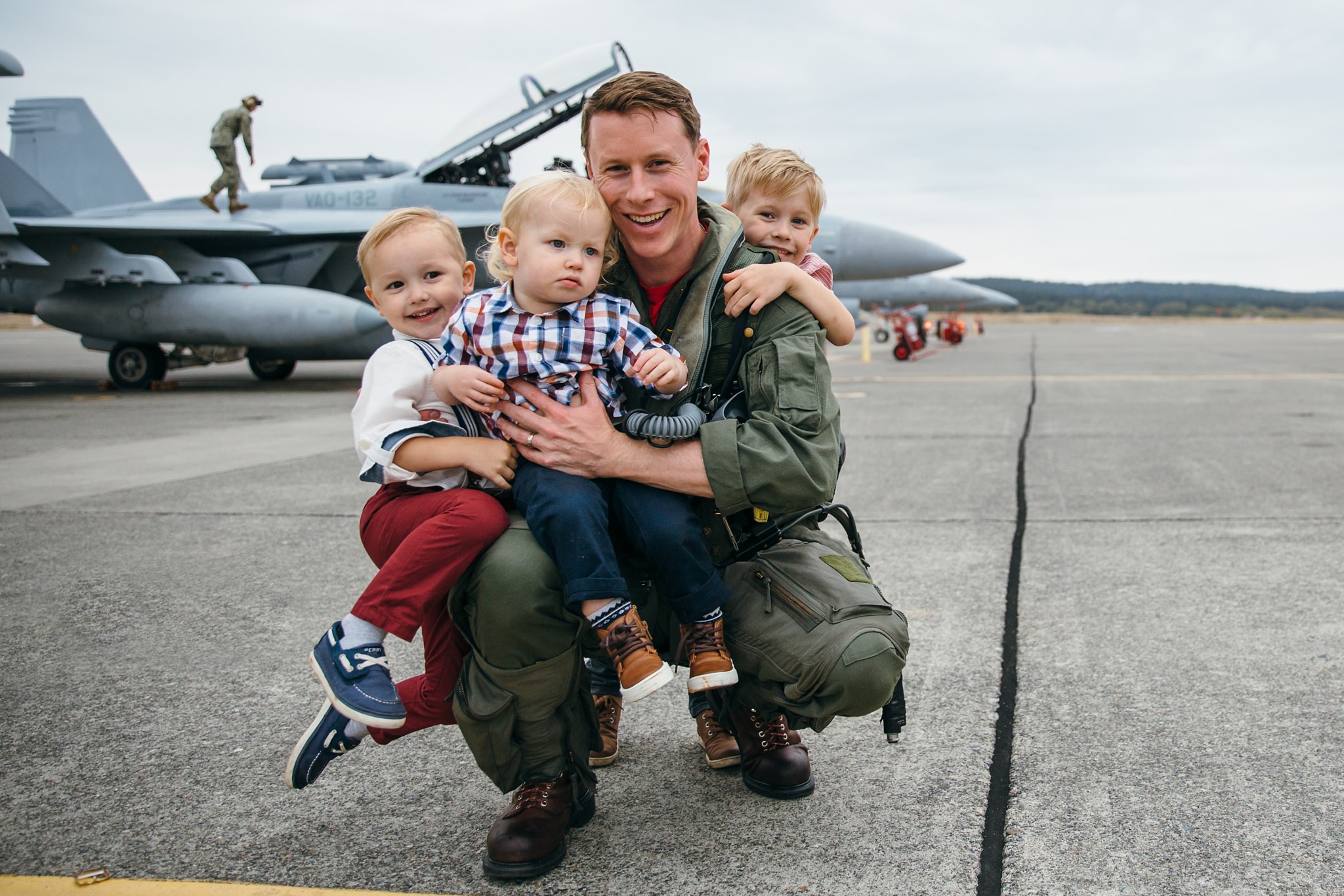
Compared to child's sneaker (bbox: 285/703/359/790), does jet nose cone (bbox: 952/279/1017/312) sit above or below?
above

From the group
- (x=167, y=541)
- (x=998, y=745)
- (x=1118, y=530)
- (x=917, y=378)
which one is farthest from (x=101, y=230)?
(x=998, y=745)

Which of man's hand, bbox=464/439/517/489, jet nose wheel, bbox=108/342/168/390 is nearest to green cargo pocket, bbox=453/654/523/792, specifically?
man's hand, bbox=464/439/517/489

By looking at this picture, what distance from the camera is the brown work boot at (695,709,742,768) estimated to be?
2.56 m

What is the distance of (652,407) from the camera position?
224cm

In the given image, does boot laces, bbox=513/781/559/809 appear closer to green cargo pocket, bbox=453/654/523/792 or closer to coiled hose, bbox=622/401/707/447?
green cargo pocket, bbox=453/654/523/792

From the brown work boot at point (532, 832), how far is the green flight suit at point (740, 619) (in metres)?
A: 0.06

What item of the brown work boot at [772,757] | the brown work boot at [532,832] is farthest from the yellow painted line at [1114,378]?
the brown work boot at [532,832]

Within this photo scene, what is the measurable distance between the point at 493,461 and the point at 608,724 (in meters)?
0.91

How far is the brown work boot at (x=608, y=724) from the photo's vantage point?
259cm

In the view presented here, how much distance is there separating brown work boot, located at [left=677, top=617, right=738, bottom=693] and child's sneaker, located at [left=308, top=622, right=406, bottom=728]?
0.58 m

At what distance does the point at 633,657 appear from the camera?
1.98m

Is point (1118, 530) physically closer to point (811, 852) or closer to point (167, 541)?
point (811, 852)

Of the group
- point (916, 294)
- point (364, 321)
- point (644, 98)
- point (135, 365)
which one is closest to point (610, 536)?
point (644, 98)

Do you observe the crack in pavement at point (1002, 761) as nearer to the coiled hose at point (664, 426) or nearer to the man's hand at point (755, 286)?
the coiled hose at point (664, 426)
